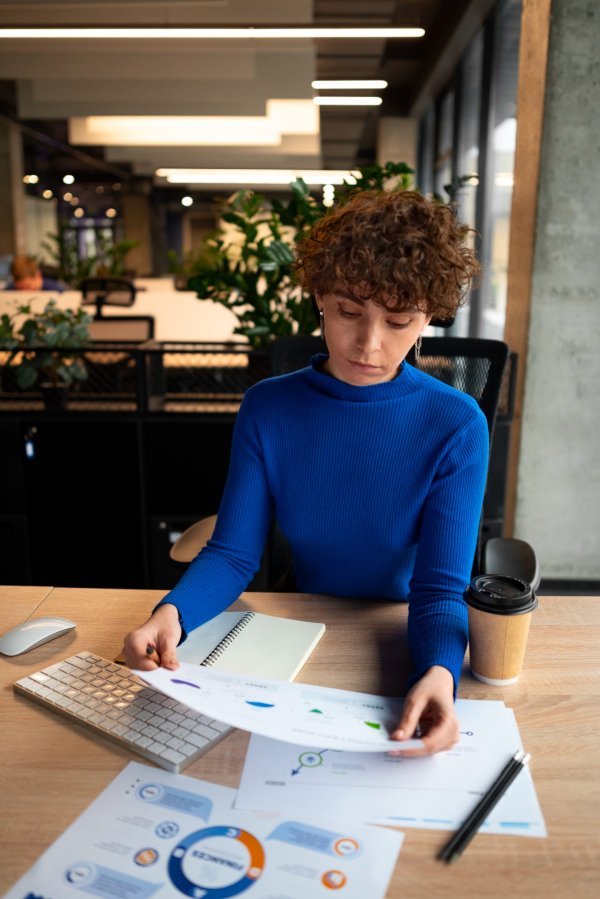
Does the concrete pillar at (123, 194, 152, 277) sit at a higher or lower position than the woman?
higher

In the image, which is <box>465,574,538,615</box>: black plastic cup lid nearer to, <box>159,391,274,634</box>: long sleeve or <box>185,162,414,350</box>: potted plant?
<box>159,391,274,634</box>: long sleeve

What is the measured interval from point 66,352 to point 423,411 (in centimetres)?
185

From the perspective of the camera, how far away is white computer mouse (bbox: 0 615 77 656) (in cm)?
98

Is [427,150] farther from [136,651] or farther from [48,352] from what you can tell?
[136,651]

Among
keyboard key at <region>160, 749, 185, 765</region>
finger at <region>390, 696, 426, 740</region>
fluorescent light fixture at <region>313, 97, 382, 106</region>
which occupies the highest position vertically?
fluorescent light fixture at <region>313, 97, 382, 106</region>

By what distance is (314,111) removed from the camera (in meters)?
7.02

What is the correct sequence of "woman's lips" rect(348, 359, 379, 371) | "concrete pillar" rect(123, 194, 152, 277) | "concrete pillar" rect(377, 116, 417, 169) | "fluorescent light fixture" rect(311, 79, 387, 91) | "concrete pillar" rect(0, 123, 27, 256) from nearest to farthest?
"woman's lips" rect(348, 359, 379, 371)
"fluorescent light fixture" rect(311, 79, 387, 91)
"concrete pillar" rect(377, 116, 417, 169)
"concrete pillar" rect(0, 123, 27, 256)
"concrete pillar" rect(123, 194, 152, 277)

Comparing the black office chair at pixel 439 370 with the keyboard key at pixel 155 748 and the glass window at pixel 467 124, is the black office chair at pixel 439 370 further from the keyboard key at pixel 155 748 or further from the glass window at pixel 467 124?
the glass window at pixel 467 124

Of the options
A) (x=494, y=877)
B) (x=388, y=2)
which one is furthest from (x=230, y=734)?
(x=388, y=2)

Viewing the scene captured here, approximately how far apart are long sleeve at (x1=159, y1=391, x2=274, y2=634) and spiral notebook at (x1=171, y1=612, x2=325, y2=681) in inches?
1.1

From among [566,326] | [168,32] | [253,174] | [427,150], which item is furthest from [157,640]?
[253,174]

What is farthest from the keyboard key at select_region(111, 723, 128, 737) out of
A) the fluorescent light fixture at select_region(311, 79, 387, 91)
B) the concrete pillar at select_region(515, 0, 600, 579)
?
the fluorescent light fixture at select_region(311, 79, 387, 91)

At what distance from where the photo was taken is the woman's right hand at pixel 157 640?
0.85m

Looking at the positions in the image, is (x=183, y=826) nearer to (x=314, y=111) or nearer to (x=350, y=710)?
(x=350, y=710)
